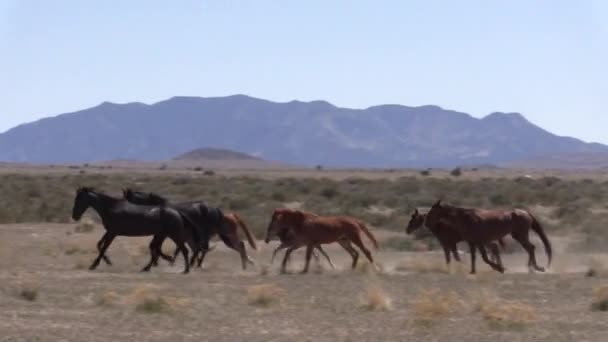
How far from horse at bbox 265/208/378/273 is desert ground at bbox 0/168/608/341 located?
1.75 ft

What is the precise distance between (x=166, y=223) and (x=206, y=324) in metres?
8.76

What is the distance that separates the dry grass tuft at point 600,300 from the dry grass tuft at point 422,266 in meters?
6.08

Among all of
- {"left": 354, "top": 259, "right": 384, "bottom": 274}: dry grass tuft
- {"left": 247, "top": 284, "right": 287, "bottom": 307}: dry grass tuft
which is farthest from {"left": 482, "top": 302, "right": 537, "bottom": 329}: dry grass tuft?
{"left": 354, "top": 259, "right": 384, "bottom": 274}: dry grass tuft

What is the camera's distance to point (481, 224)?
1019 inches

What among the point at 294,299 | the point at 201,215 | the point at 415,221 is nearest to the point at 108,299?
the point at 294,299

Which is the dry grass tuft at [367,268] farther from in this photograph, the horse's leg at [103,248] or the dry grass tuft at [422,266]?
the horse's leg at [103,248]

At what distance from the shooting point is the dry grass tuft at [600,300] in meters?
19.2

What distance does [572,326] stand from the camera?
56.5 feet

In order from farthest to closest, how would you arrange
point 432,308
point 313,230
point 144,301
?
point 313,230 < point 144,301 < point 432,308

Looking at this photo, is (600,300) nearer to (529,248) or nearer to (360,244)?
(529,248)

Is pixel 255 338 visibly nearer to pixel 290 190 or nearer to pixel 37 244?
pixel 37 244

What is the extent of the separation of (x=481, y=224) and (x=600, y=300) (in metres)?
6.63

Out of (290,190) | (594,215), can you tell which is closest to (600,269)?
(594,215)

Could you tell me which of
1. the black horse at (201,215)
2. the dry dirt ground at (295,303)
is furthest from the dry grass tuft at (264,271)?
the black horse at (201,215)
